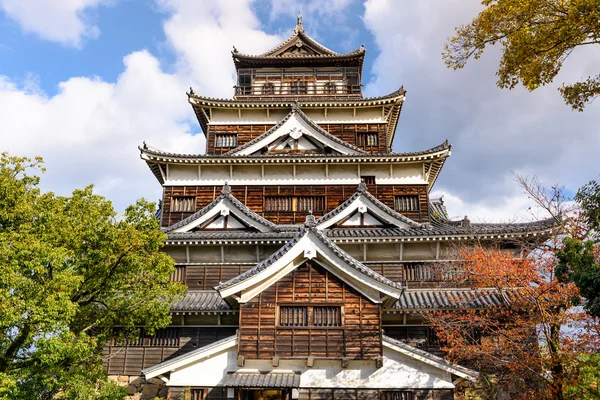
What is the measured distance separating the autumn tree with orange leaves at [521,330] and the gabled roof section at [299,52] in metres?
16.2

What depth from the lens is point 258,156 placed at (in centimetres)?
2220

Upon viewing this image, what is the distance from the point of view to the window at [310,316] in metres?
13.9

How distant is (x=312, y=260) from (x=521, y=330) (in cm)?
668

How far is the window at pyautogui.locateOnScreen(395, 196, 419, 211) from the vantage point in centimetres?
2225

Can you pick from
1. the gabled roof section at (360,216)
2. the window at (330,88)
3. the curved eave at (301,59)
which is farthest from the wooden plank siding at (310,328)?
the curved eave at (301,59)

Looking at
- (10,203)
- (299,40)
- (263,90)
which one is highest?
(299,40)

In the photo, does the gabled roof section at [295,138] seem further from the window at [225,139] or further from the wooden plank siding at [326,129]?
the window at [225,139]

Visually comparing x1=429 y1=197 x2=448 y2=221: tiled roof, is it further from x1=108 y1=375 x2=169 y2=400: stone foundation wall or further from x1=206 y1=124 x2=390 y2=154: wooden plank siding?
x1=108 y1=375 x2=169 y2=400: stone foundation wall

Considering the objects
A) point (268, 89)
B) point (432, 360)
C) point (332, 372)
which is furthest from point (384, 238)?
point (268, 89)

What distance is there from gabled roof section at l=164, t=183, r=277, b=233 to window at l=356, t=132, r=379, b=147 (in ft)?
27.4

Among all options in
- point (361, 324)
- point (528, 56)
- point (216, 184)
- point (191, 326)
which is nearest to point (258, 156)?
point (216, 184)

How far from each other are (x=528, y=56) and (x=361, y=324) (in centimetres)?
884

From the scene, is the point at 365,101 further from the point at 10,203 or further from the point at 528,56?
the point at 10,203

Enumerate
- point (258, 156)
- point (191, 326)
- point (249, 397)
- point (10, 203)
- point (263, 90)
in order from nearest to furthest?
point (10, 203) → point (249, 397) → point (191, 326) → point (258, 156) → point (263, 90)
